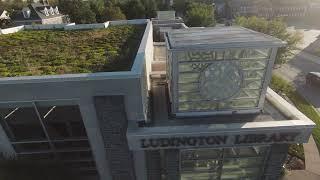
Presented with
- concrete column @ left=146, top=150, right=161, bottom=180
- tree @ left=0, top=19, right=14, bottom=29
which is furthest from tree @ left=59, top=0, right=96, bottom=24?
concrete column @ left=146, top=150, right=161, bottom=180

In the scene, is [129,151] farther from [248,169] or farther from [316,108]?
[316,108]

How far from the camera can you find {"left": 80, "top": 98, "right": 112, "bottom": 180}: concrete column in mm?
13656

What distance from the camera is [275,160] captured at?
15086mm

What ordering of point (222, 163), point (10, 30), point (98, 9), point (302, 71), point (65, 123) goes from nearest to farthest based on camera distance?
point (222, 163) < point (65, 123) < point (10, 30) < point (302, 71) < point (98, 9)

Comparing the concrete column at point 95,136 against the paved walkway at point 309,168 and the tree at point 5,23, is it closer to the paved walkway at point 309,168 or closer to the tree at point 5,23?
the paved walkway at point 309,168

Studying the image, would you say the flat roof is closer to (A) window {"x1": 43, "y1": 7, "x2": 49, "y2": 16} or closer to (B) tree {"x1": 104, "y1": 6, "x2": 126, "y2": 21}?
(B) tree {"x1": 104, "y1": 6, "x2": 126, "y2": 21}

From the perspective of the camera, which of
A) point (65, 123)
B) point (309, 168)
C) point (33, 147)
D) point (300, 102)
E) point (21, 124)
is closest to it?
point (33, 147)

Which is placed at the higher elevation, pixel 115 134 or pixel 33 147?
pixel 115 134

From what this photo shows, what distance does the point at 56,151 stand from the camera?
15.8 metres

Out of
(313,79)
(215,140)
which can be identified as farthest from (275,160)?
(313,79)

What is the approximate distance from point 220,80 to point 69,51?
11913 millimetres

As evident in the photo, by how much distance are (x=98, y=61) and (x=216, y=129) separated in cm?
831

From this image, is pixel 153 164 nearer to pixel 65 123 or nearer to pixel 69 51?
pixel 65 123

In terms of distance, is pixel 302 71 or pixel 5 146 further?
pixel 302 71
